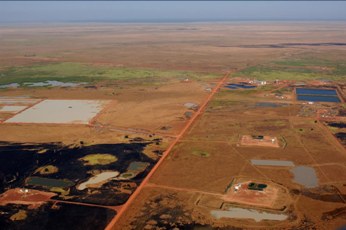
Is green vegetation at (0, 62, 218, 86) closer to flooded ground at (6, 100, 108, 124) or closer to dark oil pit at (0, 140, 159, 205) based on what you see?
flooded ground at (6, 100, 108, 124)

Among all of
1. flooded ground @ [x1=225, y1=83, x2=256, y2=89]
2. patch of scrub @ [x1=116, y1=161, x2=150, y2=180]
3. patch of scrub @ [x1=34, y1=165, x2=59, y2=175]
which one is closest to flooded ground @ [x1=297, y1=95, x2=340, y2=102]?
flooded ground @ [x1=225, y1=83, x2=256, y2=89]

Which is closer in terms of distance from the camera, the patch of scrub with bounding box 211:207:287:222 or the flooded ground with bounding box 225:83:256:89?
the patch of scrub with bounding box 211:207:287:222

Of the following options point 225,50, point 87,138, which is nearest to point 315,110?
point 87,138

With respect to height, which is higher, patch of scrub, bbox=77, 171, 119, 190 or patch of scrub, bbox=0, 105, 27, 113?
patch of scrub, bbox=0, 105, 27, 113

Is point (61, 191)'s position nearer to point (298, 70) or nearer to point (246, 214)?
point (246, 214)

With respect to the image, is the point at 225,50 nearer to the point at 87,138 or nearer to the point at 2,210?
the point at 87,138

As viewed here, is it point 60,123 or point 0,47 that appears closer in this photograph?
point 60,123

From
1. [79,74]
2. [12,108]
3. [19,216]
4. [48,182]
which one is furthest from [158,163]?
[79,74]

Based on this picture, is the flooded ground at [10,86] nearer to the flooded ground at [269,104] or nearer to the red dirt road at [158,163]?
the red dirt road at [158,163]
